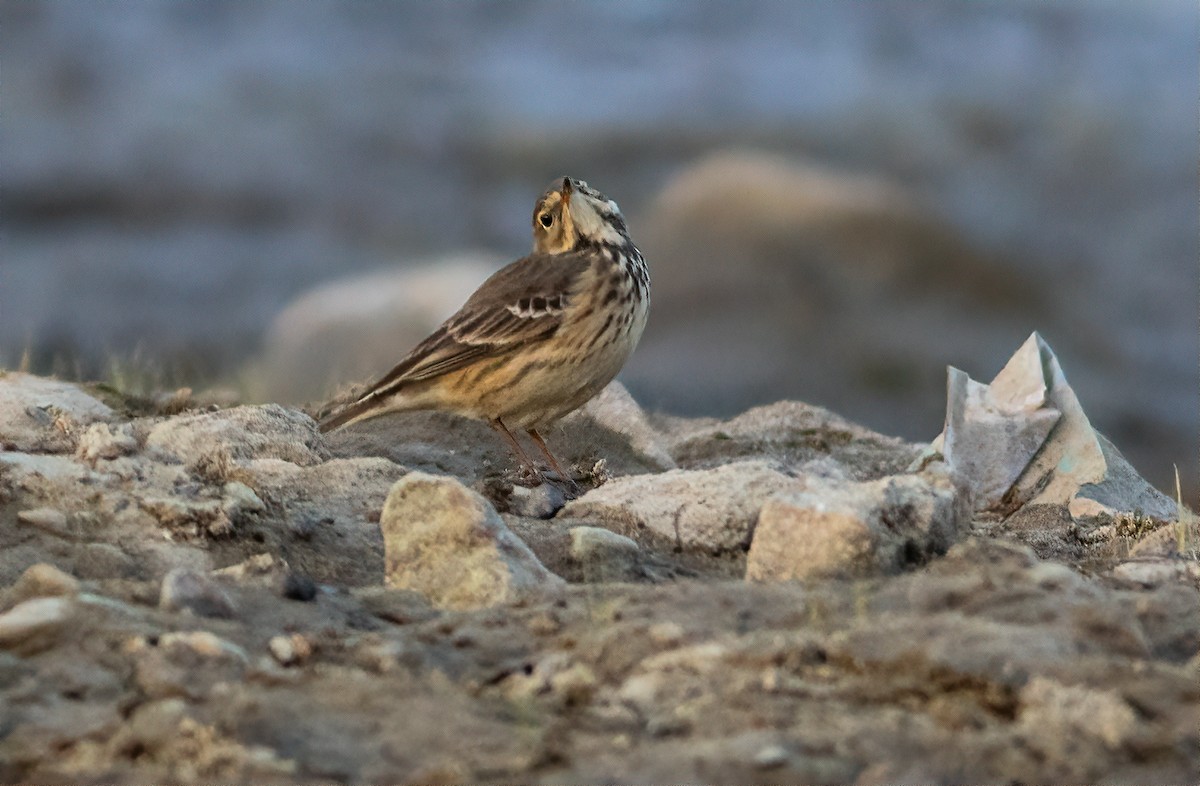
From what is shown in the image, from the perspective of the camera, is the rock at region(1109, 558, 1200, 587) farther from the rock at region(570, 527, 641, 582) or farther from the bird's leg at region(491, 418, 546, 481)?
the bird's leg at region(491, 418, 546, 481)

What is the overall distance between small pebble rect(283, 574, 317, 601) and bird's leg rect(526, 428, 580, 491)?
8.30 ft

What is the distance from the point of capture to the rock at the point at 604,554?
4512 millimetres

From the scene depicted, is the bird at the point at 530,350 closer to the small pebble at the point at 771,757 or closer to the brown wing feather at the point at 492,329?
the brown wing feather at the point at 492,329

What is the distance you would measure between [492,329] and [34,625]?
3583 mm

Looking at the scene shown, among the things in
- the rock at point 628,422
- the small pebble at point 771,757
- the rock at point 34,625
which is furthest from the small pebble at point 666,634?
the rock at point 628,422

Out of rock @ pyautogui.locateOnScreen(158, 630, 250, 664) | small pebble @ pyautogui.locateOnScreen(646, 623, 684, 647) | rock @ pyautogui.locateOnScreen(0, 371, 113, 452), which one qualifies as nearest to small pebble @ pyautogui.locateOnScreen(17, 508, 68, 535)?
rock @ pyautogui.locateOnScreen(0, 371, 113, 452)

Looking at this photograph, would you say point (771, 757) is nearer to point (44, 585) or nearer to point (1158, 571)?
point (44, 585)

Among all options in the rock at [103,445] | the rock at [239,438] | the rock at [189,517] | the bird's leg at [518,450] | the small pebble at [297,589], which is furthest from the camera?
the bird's leg at [518,450]

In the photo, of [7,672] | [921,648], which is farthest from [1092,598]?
[7,672]

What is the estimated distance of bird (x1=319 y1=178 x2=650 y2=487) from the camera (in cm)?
653

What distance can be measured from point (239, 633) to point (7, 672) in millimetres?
529

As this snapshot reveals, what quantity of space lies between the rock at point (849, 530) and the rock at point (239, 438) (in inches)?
95.8

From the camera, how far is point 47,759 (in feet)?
9.08

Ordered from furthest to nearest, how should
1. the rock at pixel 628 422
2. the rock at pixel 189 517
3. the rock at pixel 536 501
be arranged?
1. the rock at pixel 628 422
2. the rock at pixel 536 501
3. the rock at pixel 189 517
